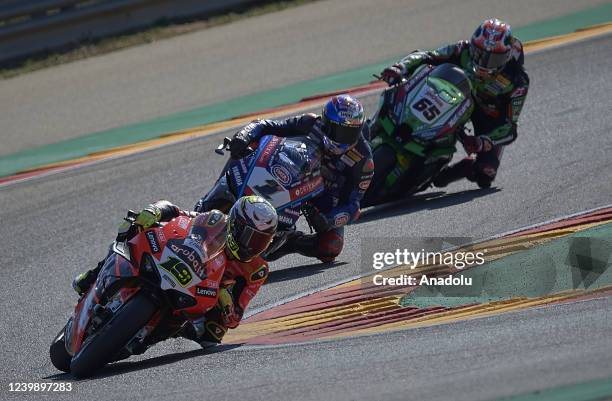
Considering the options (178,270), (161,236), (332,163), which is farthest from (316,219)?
(178,270)

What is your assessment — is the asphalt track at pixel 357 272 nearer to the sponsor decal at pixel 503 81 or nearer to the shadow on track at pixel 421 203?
the shadow on track at pixel 421 203

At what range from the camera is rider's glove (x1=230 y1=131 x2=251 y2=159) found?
10.0 meters

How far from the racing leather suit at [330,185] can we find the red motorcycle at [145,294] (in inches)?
95.4

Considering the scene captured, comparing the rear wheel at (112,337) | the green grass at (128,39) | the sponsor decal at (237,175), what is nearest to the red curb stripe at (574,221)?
the sponsor decal at (237,175)

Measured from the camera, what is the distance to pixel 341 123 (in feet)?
33.6

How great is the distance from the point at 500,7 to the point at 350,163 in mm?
8456

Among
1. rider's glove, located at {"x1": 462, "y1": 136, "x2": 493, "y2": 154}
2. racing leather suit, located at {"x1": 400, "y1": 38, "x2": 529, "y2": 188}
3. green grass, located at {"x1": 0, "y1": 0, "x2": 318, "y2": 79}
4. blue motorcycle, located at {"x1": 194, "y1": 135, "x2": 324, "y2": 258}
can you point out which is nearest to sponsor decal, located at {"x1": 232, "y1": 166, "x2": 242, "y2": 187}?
blue motorcycle, located at {"x1": 194, "y1": 135, "x2": 324, "y2": 258}

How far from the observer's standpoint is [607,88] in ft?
48.4

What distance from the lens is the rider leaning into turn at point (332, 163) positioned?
10250 millimetres

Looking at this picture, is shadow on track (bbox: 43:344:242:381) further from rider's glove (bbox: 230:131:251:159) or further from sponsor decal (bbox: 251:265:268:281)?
rider's glove (bbox: 230:131:251:159)

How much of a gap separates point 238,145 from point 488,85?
3.85 meters

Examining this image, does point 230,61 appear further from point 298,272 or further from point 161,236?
point 161,236

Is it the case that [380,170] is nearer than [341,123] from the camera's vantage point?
No

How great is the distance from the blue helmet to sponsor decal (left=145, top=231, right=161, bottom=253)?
9.62ft
